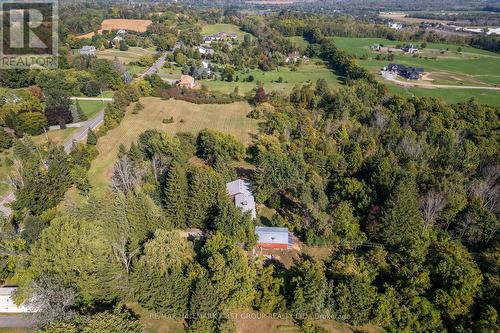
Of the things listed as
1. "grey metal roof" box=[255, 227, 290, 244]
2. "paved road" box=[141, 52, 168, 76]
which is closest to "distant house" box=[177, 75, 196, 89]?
"paved road" box=[141, 52, 168, 76]

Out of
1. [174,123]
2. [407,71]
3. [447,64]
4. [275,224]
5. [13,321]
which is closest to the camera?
[13,321]

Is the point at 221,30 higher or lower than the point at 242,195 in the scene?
higher

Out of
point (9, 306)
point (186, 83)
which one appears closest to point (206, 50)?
point (186, 83)

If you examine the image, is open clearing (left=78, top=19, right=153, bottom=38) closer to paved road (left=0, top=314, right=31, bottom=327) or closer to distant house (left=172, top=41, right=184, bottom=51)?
distant house (left=172, top=41, right=184, bottom=51)

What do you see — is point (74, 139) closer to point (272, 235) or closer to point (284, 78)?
point (272, 235)

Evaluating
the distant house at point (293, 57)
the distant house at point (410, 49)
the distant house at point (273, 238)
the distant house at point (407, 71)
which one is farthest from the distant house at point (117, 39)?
the distant house at point (410, 49)

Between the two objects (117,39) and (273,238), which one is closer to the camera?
(273,238)
